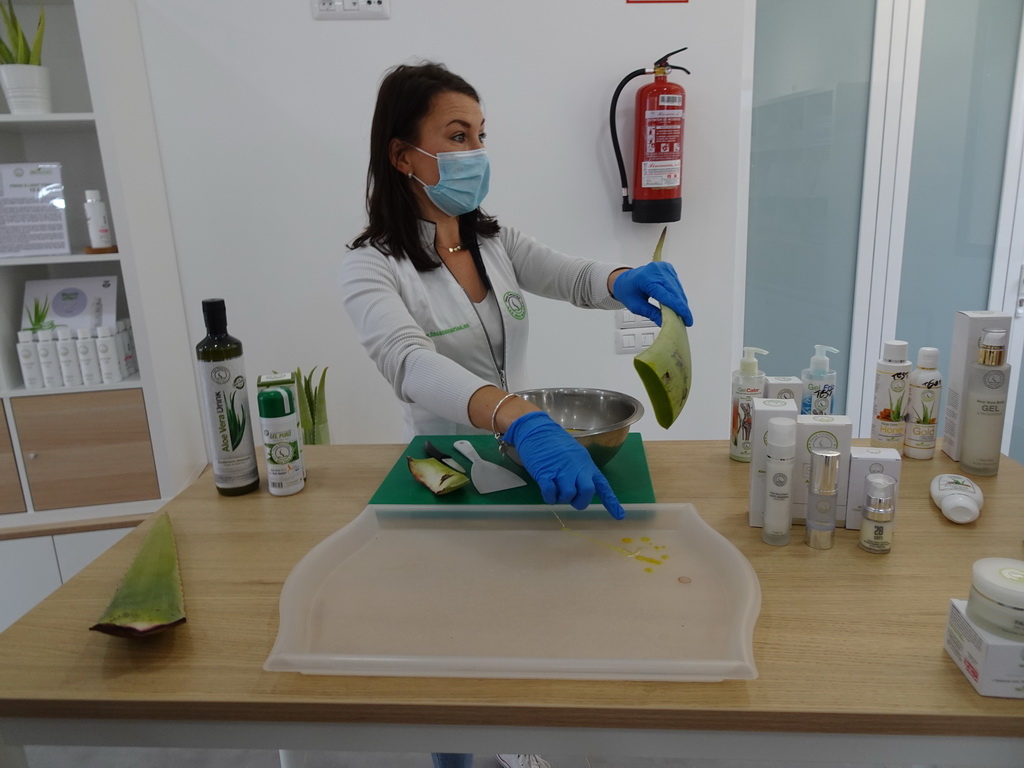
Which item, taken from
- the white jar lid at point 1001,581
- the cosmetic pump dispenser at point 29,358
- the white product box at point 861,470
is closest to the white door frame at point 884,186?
the white product box at point 861,470

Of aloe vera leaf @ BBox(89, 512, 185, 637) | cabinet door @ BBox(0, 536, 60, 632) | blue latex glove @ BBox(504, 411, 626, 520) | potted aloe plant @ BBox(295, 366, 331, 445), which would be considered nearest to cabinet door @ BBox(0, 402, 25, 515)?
cabinet door @ BBox(0, 536, 60, 632)

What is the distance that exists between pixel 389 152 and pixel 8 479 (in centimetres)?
167

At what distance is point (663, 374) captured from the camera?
1.13 m

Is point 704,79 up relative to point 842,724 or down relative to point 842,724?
up

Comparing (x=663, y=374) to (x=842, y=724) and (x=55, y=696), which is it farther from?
(x=55, y=696)

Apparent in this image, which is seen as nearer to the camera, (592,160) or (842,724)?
(842,724)

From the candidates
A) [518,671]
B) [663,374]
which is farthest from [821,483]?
[518,671]

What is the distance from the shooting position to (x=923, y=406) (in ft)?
Answer: 4.25

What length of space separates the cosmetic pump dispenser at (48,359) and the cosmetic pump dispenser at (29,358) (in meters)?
0.01

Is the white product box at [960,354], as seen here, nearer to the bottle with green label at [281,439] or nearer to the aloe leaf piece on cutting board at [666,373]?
the aloe leaf piece on cutting board at [666,373]

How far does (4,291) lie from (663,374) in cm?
216

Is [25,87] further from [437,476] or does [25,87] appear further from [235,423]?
[437,476]

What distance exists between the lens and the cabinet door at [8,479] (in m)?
2.23

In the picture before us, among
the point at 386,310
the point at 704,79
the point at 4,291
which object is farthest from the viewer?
the point at 704,79
